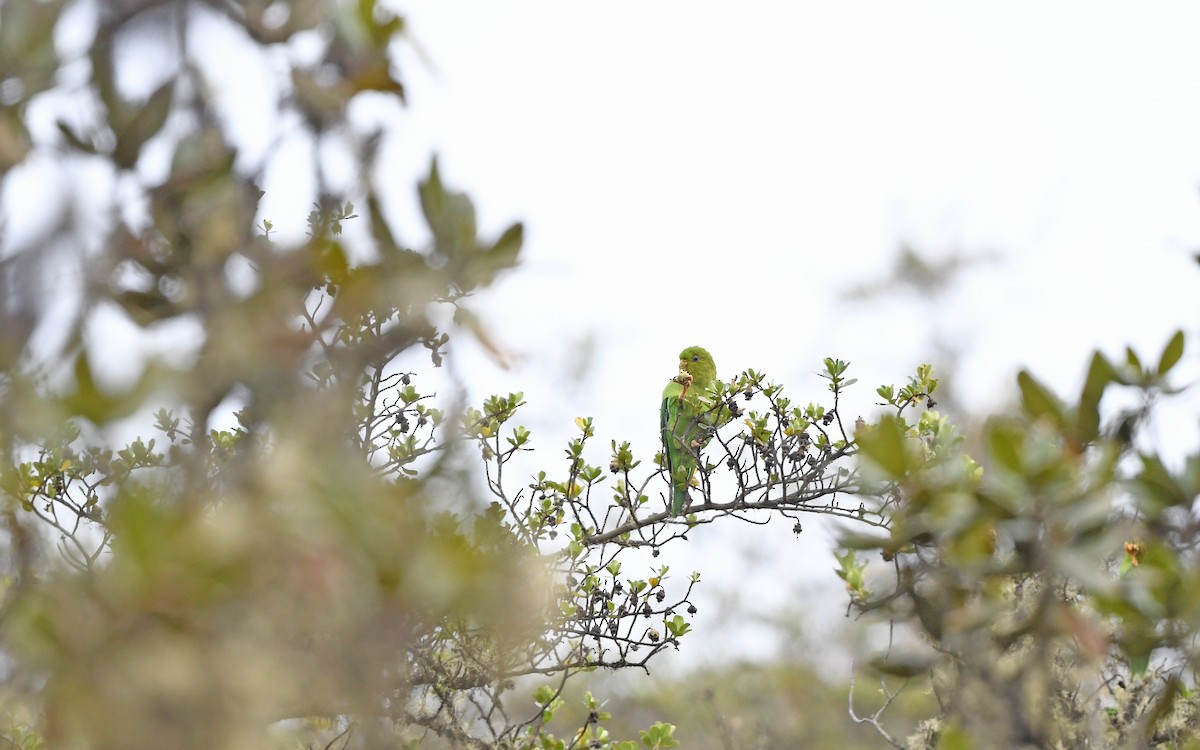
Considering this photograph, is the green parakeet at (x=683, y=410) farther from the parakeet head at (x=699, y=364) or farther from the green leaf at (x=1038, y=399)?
the green leaf at (x=1038, y=399)

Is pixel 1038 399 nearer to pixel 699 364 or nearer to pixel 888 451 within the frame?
pixel 888 451

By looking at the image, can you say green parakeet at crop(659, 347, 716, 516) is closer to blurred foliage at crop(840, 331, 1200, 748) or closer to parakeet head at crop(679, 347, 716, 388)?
parakeet head at crop(679, 347, 716, 388)

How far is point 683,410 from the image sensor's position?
4984mm

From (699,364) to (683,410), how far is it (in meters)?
0.51

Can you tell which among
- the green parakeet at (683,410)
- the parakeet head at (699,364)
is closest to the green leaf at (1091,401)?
Answer: the green parakeet at (683,410)

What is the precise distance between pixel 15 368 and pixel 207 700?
399mm

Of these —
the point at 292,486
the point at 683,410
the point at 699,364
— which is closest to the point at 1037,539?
the point at 292,486

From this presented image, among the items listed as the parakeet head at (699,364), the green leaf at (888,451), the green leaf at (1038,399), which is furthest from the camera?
the parakeet head at (699,364)

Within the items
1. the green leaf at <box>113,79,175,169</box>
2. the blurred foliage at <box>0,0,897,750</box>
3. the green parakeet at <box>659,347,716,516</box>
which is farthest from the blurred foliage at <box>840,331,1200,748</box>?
the green parakeet at <box>659,347,716,516</box>

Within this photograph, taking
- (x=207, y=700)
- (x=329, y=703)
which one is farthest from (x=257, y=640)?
(x=329, y=703)

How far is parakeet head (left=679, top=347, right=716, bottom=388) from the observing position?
5355 mm

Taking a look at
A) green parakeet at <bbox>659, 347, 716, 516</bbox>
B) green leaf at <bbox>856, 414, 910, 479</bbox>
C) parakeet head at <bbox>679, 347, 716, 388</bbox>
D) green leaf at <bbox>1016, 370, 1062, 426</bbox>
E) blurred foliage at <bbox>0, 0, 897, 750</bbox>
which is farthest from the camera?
parakeet head at <bbox>679, 347, 716, 388</bbox>

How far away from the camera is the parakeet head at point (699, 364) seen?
5.36m

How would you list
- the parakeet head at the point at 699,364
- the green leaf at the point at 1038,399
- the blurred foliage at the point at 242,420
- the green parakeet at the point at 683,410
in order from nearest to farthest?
the blurred foliage at the point at 242,420 < the green leaf at the point at 1038,399 < the green parakeet at the point at 683,410 < the parakeet head at the point at 699,364
